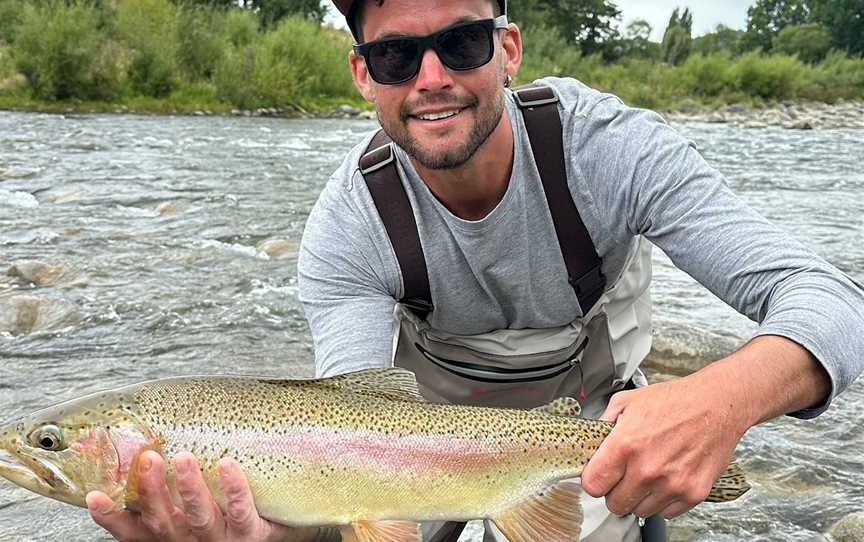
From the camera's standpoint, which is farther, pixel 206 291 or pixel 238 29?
pixel 238 29

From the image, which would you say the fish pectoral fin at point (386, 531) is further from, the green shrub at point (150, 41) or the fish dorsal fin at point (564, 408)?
the green shrub at point (150, 41)

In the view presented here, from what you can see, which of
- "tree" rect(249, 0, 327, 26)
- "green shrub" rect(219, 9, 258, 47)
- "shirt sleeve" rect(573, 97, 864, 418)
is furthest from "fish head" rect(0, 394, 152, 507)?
"tree" rect(249, 0, 327, 26)

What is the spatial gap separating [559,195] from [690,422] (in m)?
0.86

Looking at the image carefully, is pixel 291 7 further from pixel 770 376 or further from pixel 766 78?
pixel 770 376

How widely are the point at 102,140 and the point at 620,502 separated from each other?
43.8ft

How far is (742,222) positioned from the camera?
1946mm

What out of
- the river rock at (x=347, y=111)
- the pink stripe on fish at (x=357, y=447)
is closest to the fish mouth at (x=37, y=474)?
the pink stripe on fish at (x=357, y=447)

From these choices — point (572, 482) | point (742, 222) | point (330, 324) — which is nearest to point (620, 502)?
point (572, 482)

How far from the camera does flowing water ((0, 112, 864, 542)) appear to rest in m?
3.25

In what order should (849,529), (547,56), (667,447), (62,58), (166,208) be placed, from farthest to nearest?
(547,56), (62,58), (166,208), (849,529), (667,447)

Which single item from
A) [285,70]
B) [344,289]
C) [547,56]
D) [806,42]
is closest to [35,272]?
[344,289]

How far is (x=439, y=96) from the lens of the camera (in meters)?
2.21

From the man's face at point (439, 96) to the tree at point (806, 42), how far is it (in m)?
59.5

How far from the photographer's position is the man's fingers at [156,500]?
162 cm
